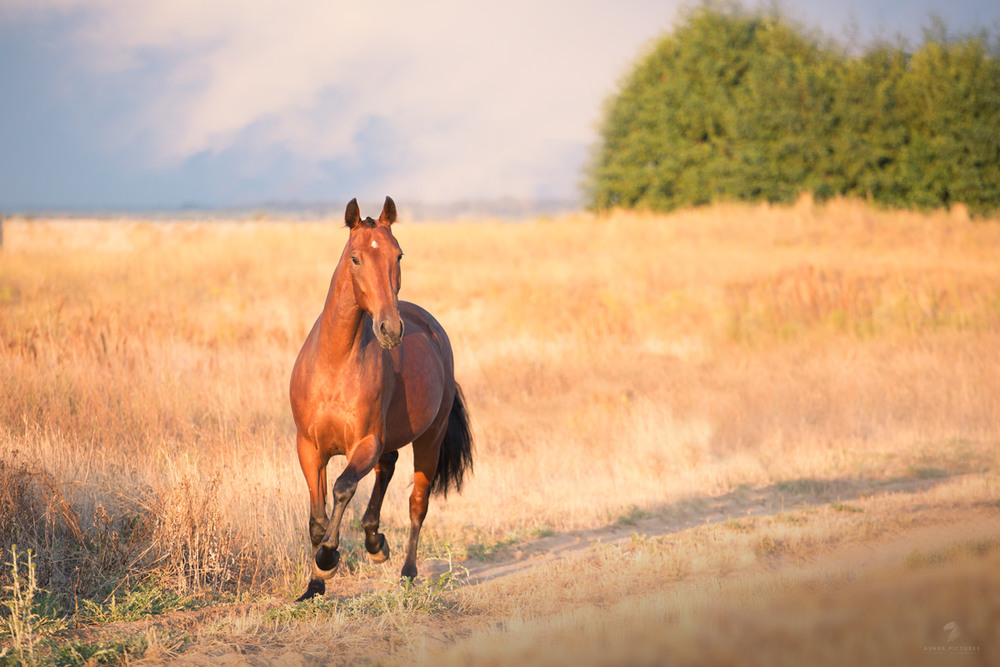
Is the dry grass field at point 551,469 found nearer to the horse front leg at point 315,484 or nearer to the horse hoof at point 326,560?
the horse hoof at point 326,560

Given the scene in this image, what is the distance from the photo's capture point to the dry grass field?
427cm

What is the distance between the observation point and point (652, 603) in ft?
15.8

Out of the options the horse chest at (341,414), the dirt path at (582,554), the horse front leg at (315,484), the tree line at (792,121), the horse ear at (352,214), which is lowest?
the dirt path at (582,554)

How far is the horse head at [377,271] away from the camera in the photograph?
4.54m

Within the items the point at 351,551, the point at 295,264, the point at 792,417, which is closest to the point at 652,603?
the point at 351,551

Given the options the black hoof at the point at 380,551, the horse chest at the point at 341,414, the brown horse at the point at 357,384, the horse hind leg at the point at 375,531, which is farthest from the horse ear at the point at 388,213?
the black hoof at the point at 380,551

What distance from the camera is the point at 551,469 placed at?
33.1 feet

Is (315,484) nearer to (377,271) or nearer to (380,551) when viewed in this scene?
(380,551)

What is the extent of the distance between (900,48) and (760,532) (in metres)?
33.3

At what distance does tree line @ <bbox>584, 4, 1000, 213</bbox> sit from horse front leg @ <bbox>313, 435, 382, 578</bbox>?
30098 mm

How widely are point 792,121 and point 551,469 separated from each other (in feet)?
89.6

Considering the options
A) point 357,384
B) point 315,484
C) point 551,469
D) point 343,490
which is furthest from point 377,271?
point 551,469

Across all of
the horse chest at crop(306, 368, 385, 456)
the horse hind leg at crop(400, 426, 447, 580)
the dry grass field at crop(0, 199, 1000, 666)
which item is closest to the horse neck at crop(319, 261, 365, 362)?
the horse chest at crop(306, 368, 385, 456)

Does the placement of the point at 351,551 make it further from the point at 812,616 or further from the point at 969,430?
the point at 969,430
